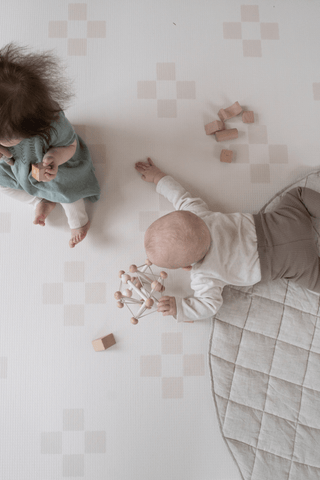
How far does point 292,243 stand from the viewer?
0.96 meters

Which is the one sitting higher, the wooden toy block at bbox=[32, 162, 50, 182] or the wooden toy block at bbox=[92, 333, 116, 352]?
the wooden toy block at bbox=[32, 162, 50, 182]

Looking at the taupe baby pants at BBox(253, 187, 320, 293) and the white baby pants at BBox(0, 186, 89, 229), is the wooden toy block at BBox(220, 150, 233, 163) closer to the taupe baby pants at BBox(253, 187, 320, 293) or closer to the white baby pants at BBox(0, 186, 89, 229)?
the taupe baby pants at BBox(253, 187, 320, 293)

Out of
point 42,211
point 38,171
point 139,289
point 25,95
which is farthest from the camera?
point 42,211

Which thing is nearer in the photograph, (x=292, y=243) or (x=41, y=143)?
(x=41, y=143)

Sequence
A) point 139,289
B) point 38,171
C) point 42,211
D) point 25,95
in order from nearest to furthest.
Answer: point 25,95 → point 38,171 → point 139,289 → point 42,211

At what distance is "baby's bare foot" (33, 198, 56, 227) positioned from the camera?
96 centimetres

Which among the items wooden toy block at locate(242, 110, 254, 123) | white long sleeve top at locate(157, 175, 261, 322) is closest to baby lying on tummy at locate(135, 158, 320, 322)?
white long sleeve top at locate(157, 175, 261, 322)

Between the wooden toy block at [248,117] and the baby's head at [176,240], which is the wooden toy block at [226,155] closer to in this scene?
the wooden toy block at [248,117]

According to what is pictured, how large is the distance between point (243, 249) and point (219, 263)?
0.27 ft

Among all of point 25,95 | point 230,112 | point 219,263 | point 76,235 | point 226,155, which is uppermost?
point 25,95

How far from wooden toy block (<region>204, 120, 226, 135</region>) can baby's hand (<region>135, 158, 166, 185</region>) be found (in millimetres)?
204

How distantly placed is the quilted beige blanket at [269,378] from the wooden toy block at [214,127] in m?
0.49

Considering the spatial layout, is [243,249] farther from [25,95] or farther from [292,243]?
[25,95]

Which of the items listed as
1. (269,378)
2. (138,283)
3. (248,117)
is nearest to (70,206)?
(138,283)
